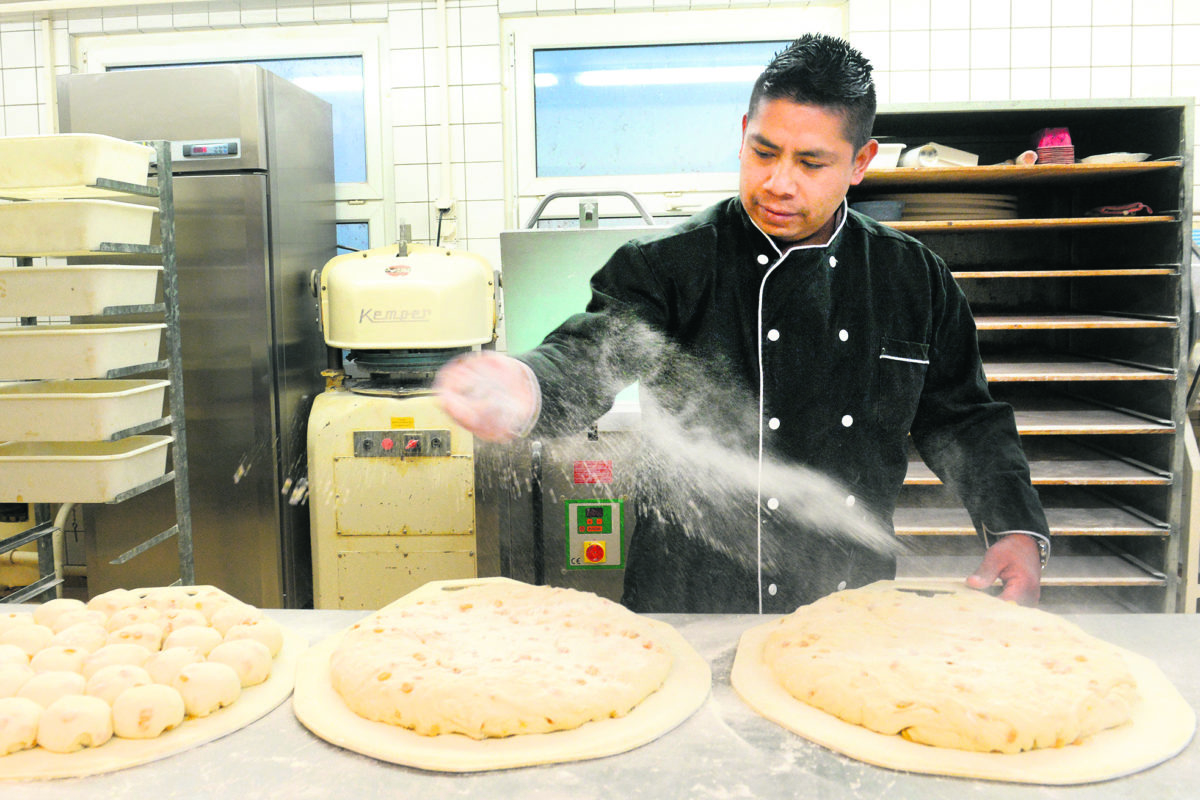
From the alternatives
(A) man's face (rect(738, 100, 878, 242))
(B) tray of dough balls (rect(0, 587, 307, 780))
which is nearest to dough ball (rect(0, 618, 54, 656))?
(B) tray of dough balls (rect(0, 587, 307, 780))

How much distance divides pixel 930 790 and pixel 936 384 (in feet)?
3.06

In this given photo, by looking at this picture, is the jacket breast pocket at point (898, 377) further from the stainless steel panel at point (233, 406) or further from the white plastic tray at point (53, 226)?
the stainless steel panel at point (233, 406)

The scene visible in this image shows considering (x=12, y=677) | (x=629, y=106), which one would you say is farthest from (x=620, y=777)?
(x=629, y=106)

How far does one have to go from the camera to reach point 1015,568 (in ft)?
4.98

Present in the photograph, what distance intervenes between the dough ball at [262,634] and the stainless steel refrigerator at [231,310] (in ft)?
6.19

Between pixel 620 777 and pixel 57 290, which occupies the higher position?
pixel 57 290

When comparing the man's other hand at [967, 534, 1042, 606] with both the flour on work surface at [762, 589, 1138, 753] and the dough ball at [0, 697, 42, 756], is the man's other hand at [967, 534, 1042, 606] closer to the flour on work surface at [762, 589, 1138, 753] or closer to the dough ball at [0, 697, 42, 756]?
the flour on work surface at [762, 589, 1138, 753]

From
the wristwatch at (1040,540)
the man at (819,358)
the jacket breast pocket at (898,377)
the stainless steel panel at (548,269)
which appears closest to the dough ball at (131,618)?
the man at (819,358)

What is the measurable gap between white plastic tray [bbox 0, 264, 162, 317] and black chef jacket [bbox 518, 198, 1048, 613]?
1.34 metres

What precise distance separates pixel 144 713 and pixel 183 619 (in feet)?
0.96

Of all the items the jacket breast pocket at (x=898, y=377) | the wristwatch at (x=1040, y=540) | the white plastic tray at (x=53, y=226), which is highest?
the white plastic tray at (x=53, y=226)

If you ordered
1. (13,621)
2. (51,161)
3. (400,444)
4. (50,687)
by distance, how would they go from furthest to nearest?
(400,444), (51,161), (13,621), (50,687)

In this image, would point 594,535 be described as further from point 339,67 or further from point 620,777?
point 339,67

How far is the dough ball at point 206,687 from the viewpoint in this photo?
3.71 ft
